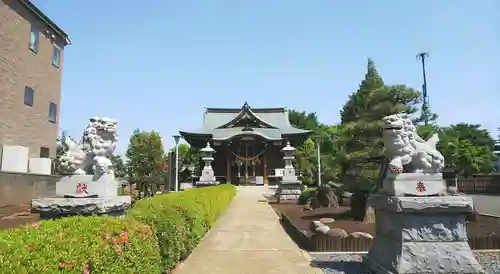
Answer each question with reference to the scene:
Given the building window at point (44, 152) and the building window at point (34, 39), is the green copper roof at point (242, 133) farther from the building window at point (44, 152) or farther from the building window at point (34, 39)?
the building window at point (34, 39)

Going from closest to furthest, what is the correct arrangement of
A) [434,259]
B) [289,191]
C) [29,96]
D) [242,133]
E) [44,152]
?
1. [434,259]
2. [29,96]
3. [44,152]
4. [289,191]
5. [242,133]

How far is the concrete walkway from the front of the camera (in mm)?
6387

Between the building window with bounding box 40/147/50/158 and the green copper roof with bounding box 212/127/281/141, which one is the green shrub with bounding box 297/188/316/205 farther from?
the green copper roof with bounding box 212/127/281/141

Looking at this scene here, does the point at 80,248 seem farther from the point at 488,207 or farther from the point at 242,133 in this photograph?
the point at 242,133

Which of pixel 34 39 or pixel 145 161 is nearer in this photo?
pixel 34 39

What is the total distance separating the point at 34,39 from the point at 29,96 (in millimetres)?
3206

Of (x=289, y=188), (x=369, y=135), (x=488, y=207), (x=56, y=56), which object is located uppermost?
(x=56, y=56)

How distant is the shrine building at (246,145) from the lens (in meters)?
Result: 39.5

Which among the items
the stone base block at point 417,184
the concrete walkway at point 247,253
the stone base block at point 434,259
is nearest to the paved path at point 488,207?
the concrete walkway at point 247,253

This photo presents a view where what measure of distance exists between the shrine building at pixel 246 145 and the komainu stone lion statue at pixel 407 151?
3269 centimetres

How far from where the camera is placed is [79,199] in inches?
227

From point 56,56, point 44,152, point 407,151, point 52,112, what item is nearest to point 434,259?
point 407,151

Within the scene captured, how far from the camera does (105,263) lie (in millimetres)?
3520

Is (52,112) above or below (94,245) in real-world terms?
above
